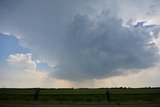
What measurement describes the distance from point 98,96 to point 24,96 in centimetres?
1415

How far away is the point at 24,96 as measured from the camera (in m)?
48.8

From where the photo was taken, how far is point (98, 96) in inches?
1863
